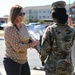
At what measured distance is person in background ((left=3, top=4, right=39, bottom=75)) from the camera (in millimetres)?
4180

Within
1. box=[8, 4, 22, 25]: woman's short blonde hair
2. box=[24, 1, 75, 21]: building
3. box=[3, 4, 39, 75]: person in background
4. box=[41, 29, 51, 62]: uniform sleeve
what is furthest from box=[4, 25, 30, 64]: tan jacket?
box=[24, 1, 75, 21]: building

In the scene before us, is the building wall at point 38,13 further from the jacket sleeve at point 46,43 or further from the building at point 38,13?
the jacket sleeve at point 46,43

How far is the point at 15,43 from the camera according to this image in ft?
13.7

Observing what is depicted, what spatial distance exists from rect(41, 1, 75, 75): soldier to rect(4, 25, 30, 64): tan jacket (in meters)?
0.49

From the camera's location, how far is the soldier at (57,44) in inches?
146

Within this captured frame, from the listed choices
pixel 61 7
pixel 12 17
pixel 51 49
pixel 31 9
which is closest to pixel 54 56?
pixel 51 49

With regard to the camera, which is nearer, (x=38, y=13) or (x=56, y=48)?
(x=56, y=48)

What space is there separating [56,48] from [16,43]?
0.68m

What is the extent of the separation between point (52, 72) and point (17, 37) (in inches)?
29.4

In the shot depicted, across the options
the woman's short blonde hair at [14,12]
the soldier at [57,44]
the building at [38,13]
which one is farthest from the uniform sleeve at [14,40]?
the building at [38,13]

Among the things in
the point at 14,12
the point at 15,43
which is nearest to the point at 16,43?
the point at 15,43

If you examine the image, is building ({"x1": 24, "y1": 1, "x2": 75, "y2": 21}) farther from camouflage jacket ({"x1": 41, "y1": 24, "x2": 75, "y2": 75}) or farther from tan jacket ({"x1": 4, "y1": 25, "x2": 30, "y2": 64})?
camouflage jacket ({"x1": 41, "y1": 24, "x2": 75, "y2": 75})

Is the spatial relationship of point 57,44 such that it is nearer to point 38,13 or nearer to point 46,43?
point 46,43

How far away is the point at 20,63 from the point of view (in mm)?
4262
